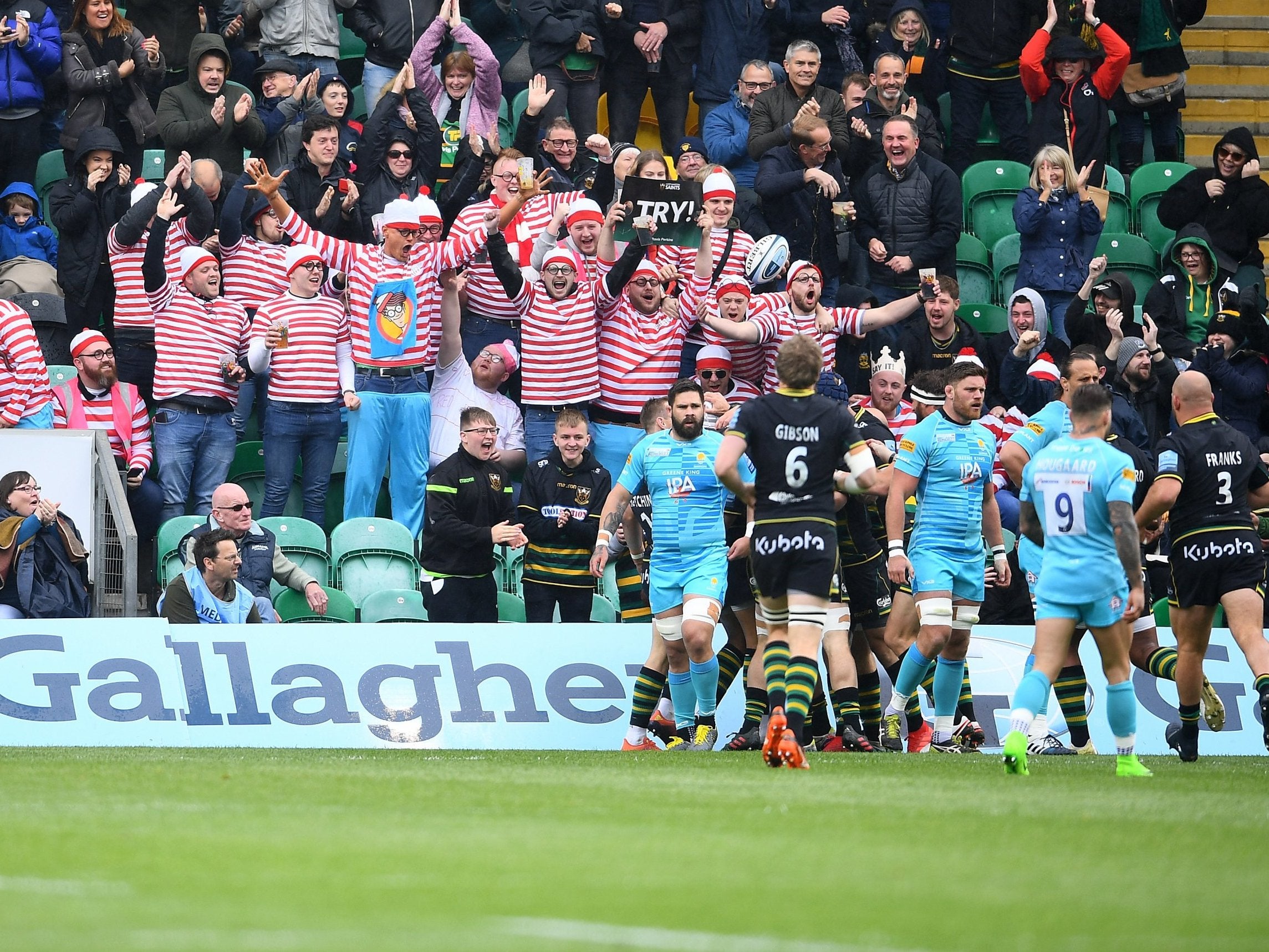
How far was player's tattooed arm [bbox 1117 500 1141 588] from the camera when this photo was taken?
9836 millimetres

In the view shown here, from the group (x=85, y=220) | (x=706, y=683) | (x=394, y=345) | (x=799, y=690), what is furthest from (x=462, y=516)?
(x=85, y=220)

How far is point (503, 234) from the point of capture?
1568cm

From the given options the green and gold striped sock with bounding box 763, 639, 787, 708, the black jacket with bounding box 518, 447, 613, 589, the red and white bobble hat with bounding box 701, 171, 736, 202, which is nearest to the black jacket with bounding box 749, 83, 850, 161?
the red and white bobble hat with bounding box 701, 171, 736, 202

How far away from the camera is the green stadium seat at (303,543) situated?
48.3 ft

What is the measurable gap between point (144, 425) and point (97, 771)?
610 centimetres

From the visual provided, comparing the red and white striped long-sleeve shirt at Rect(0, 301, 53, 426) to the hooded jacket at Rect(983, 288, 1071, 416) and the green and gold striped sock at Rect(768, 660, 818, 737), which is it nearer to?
the green and gold striped sock at Rect(768, 660, 818, 737)

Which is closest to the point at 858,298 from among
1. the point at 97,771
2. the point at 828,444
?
the point at 828,444

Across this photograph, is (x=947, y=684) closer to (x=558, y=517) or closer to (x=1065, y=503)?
(x=1065, y=503)

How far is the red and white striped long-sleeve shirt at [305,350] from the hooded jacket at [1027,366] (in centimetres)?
601

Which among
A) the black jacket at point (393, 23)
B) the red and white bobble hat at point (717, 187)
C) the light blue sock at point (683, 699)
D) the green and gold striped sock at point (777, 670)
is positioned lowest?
the light blue sock at point (683, 699)

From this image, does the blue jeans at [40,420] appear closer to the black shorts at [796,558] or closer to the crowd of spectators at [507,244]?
the crowd of spectators at [507,244]

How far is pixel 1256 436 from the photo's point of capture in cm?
1689

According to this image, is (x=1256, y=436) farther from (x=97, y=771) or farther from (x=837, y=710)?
(x=97, y=771)

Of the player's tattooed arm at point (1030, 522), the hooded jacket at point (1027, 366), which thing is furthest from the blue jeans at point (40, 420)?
the hooded jacket at point (1027, 366)
